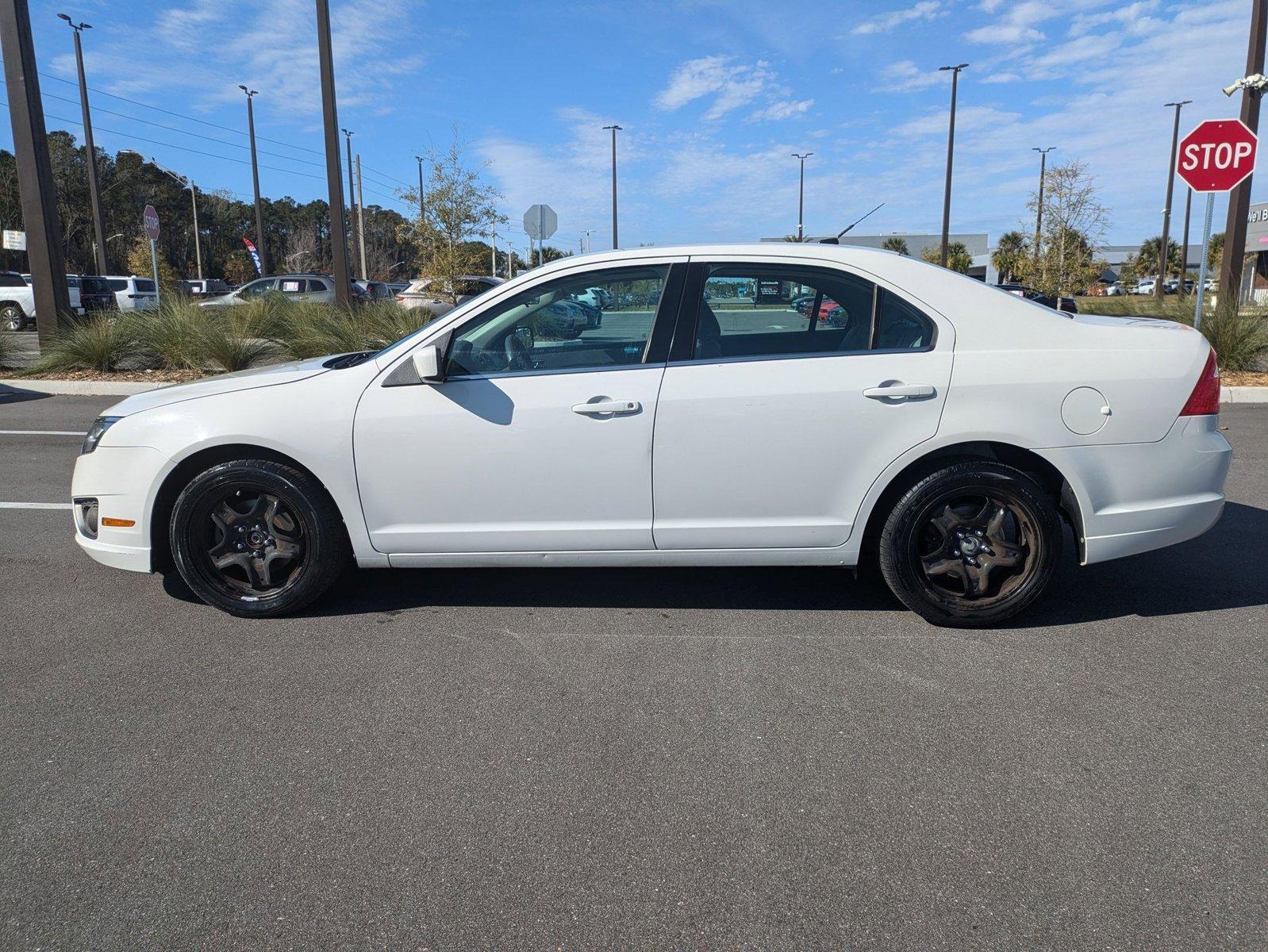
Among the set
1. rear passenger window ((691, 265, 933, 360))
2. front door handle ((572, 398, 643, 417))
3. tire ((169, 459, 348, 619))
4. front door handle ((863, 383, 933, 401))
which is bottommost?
tire ((169, 459, 348, 619))

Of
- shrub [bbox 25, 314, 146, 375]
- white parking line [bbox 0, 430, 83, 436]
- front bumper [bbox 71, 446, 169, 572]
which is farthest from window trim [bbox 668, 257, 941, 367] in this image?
shrub [bbox 25, 314, 146, 375]

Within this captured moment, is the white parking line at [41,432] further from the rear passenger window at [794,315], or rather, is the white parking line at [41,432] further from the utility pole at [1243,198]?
the utility pole at [1243,198]

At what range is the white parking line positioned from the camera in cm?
955

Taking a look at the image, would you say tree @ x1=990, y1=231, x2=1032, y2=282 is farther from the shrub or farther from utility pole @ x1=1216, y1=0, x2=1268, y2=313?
the shrub

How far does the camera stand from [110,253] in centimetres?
6475

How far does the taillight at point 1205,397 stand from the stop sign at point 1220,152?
9210 mm

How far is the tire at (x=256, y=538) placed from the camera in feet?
13.5

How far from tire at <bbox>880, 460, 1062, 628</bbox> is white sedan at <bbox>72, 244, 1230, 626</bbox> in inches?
0.4

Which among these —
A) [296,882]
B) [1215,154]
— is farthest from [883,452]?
[1215,154]

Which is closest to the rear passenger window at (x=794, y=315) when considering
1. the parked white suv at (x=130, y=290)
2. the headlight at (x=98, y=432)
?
the headlight at (x=98, y=432)

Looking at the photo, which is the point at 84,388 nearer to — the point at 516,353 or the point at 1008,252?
the point at 516,353

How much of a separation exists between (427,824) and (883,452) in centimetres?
232

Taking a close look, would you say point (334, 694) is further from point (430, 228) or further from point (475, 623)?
point (430, 228)

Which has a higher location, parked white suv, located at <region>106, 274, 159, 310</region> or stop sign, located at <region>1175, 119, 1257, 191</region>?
stop sign, located at <region>1175, 119, 1257, 191</region>
